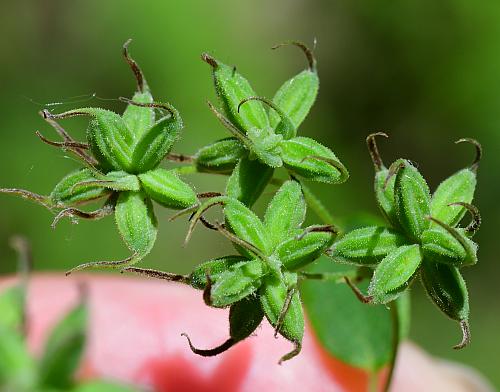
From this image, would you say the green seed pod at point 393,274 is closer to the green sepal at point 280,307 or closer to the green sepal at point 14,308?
the green sepal at point 280,307

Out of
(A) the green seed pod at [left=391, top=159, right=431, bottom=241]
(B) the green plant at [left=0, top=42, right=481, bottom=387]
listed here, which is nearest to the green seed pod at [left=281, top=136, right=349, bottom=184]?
(B) the green plant at [left=0, top=42, right=481, bottom=387]

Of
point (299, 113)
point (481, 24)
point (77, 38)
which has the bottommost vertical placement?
point (77, 38)

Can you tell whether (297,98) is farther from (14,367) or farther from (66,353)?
(14,367)

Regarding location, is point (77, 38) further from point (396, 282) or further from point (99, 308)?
point (396, 282)

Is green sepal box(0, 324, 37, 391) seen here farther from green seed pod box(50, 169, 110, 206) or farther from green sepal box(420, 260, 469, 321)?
green sepal box(420, 260, 469, 321)

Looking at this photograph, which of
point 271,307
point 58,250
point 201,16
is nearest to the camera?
point 271,307

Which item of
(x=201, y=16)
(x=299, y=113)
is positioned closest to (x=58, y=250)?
(x=201, y=16)

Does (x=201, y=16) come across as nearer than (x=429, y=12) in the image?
No
